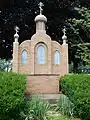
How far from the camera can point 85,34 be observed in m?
24.5

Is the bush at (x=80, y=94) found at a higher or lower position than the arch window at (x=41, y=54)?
lower

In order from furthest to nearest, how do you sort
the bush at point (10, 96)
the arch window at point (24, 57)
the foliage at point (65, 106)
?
the arch window at point (24, 57)
the foliage at point (65, 106)
the bush at point (10, 96)

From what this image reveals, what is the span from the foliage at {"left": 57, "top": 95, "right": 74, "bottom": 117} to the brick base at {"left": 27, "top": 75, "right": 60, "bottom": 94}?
3524 millimetres

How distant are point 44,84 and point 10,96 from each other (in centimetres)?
575

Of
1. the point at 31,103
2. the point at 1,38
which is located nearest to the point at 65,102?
the point at 31,103

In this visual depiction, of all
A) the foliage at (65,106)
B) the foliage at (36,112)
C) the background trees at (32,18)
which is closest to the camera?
the foliage at (36,112)

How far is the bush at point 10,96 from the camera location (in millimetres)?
8344

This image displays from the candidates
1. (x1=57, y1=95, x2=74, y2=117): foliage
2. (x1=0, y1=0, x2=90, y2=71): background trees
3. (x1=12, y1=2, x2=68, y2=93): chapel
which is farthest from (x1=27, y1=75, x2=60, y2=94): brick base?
A: (x1=0, y1=0, x2=90, y2=71): background trees

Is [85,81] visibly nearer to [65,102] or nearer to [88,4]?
[65,102]

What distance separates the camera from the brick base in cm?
1393

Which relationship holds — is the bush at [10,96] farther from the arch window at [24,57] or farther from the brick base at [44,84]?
the arch window at [24,57]

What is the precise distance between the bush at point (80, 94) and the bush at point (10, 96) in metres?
1.74

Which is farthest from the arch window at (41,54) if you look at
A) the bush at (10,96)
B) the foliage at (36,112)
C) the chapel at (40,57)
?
the foliage at (36,112)

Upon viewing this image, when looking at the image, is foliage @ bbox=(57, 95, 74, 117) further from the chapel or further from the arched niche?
the arched niche
